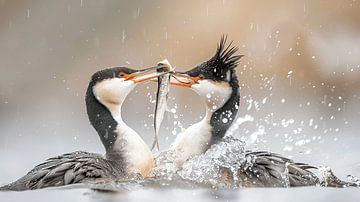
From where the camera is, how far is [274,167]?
14.1ft

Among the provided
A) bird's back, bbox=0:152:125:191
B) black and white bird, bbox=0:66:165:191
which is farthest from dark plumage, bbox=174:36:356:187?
bird's back, bbox=0:152:125:191

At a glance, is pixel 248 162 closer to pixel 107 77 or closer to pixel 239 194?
pixel 239 194

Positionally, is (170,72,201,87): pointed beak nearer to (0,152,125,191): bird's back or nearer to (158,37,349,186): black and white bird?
(158,37,349,186): black and white bird

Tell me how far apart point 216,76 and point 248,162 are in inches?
18.8

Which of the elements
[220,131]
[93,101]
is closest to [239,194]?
[220,131]

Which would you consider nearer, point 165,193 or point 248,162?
point 165,193

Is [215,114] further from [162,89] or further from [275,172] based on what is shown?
[275,172]

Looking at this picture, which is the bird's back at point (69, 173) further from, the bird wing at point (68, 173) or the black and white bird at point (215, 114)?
the black and white bird at point (215, 114)

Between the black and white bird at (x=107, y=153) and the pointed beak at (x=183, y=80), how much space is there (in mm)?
122

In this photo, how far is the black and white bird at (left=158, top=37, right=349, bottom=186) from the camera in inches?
172

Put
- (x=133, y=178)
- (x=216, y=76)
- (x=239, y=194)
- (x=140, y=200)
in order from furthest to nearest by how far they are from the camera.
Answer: (x=216, y=76)
(x=133, y=178)
(x=239, y=194)
(x=140, y=200)

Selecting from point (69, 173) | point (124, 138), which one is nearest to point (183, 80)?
point (124, 138)

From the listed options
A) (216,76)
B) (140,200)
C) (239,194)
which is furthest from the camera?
(216,76)

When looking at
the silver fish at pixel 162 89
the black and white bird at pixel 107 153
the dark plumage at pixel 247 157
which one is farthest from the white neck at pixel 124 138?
the dark plumage at pixel 247 157
